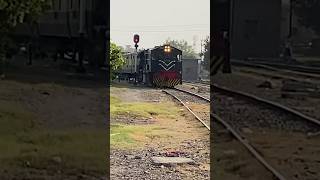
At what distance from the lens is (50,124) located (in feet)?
30.8

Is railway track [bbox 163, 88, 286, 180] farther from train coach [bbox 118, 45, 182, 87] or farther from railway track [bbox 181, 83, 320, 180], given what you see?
train coach [bbox 118, 45, 182, 87]

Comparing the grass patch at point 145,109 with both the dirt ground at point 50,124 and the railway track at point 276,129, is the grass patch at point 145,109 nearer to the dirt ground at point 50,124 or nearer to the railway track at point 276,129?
the railway track at point 276,129

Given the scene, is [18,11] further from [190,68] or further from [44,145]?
[190,68]

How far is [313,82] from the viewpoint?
57.3ft

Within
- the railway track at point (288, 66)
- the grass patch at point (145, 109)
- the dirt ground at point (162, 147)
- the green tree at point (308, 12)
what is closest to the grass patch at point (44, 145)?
the dirt ground at point (162, 147)

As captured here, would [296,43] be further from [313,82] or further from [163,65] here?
[163,65]

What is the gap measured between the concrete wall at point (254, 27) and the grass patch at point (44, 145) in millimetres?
5689

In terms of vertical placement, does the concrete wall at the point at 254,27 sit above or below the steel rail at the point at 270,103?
above

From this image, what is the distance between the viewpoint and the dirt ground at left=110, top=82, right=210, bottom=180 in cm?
698

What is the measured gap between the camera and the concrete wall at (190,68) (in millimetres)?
23483

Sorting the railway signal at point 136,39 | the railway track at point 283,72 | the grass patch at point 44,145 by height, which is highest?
the railway signal at point 136,39

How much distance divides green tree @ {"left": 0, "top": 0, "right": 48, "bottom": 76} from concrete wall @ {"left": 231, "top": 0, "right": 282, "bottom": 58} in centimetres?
600

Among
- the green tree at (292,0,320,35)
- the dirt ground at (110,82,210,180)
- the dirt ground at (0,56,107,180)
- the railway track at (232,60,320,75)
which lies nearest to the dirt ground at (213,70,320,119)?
the railway track at (232,60,320,75)

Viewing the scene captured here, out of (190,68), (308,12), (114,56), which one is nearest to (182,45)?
(114,56)
